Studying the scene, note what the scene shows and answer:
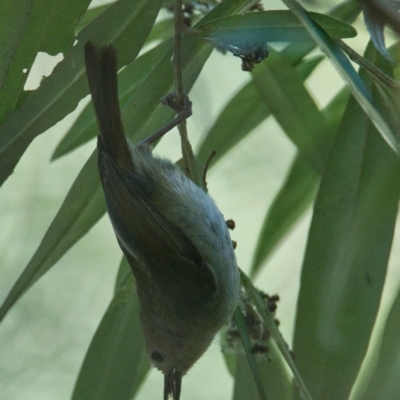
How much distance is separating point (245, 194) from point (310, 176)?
1.70 meters

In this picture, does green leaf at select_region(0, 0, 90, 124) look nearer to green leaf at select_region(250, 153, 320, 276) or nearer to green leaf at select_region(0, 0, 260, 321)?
green leaf at select_region(0, 0, 260, 321)

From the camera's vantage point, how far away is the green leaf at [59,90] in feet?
6.97

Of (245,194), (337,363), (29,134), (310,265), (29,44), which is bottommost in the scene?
(337,363)

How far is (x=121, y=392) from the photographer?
2.48 m

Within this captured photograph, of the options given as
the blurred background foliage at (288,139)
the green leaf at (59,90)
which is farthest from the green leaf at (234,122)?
the green leaf at (59,90)

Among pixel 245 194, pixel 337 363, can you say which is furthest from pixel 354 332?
pixel 245 194

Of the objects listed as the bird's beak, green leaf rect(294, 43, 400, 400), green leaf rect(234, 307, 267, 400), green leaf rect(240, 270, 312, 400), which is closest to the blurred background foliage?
green leaf rect(294, 43, 400, 400)

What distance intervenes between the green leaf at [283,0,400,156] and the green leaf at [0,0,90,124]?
27.5 inches

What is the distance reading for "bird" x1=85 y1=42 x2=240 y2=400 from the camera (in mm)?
2551

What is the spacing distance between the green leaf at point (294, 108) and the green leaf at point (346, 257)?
168 millimetres

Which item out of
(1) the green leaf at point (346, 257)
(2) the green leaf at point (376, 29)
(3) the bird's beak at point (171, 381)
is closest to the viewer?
(2) the green leaf at point (376, 29)

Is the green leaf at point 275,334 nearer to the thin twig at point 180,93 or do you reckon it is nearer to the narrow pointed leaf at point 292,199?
the thin twig at point 180,93

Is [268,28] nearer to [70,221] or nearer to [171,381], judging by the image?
[70,221]

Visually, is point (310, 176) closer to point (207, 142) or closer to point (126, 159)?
point (207, 142)
